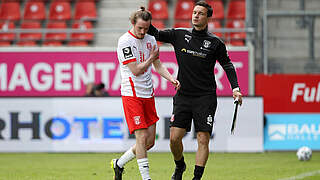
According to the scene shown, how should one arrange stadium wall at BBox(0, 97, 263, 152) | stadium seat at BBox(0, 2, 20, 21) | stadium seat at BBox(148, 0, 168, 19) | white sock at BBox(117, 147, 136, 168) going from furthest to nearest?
stadium seat at BBox(0, 2, 20, 21) < stadium seat at BBox(148, 0, 168, 19) < stadium wall at BBox(0, 97, 263, 152) < white sock at BBox(117, 147, 136, 168)

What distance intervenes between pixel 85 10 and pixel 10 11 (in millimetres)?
2236

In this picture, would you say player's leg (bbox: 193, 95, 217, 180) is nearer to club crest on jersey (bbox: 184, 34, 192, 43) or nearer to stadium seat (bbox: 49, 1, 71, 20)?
club crest on jersey (bbox: 184, 34, 192, 43)

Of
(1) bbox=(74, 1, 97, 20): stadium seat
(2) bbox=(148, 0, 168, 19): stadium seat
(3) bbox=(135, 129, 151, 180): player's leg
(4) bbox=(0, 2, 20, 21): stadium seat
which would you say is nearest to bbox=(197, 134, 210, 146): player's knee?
(3) bbox=(135, 129, 151, 180): player's leg

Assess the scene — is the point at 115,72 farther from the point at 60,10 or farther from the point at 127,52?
the point at 127,52

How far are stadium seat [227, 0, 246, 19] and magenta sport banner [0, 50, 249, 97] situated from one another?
233 centimetres

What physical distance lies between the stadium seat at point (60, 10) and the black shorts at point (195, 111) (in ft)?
40.5

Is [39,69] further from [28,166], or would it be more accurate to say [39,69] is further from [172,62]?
[28,166]

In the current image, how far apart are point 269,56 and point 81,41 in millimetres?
5254

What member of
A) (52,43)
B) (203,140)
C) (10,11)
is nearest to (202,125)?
(203,140)

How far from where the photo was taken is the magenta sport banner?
18.4m

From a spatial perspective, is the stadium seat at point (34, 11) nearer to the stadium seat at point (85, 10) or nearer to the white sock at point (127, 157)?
the stadium seat at point (85, 10)

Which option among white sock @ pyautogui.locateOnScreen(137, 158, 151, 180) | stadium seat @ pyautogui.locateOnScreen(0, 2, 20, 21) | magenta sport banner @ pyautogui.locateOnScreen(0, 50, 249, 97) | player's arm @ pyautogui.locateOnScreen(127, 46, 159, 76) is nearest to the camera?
white sock @ pyautogui.locateOnScreen(137, 158, 151, 180)

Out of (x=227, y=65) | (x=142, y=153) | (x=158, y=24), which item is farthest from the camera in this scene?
(x=158, y=24)

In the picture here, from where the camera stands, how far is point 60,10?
20.5 m
